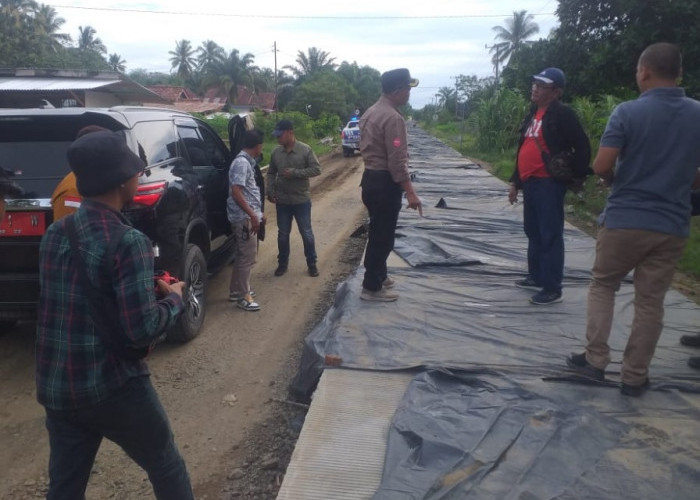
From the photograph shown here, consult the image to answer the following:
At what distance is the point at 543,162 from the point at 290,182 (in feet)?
9.84

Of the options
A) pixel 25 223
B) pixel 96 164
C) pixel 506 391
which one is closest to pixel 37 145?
pixel 25 223

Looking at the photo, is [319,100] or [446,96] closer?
[319,100]

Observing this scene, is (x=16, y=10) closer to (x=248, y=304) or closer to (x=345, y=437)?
(x=248, y=304)

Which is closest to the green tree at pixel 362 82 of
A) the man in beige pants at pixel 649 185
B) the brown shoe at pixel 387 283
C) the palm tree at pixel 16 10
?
the palm tree at pixel 16 10

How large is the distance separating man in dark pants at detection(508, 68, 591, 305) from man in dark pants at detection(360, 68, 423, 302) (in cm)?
97

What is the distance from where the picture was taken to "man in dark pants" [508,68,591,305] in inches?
181

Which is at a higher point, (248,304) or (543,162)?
(543,162)

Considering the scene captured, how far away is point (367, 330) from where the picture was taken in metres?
4.29

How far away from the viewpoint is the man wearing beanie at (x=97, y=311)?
192 cm

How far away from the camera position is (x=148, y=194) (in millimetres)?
4180

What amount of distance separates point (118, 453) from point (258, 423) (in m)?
0.84

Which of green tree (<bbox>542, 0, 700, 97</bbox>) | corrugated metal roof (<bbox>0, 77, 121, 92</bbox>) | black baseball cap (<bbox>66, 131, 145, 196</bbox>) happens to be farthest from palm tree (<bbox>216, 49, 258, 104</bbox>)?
black baseball cap (<bbox>66, 131, 145, 196</bbox>)

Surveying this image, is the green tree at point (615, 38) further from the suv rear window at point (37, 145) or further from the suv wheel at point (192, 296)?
the suv rear window at point (37, 145)

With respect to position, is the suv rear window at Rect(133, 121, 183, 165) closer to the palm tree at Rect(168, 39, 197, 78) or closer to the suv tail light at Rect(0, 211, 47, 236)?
the suv tail light at Rect(0, 211, 47, 236)
